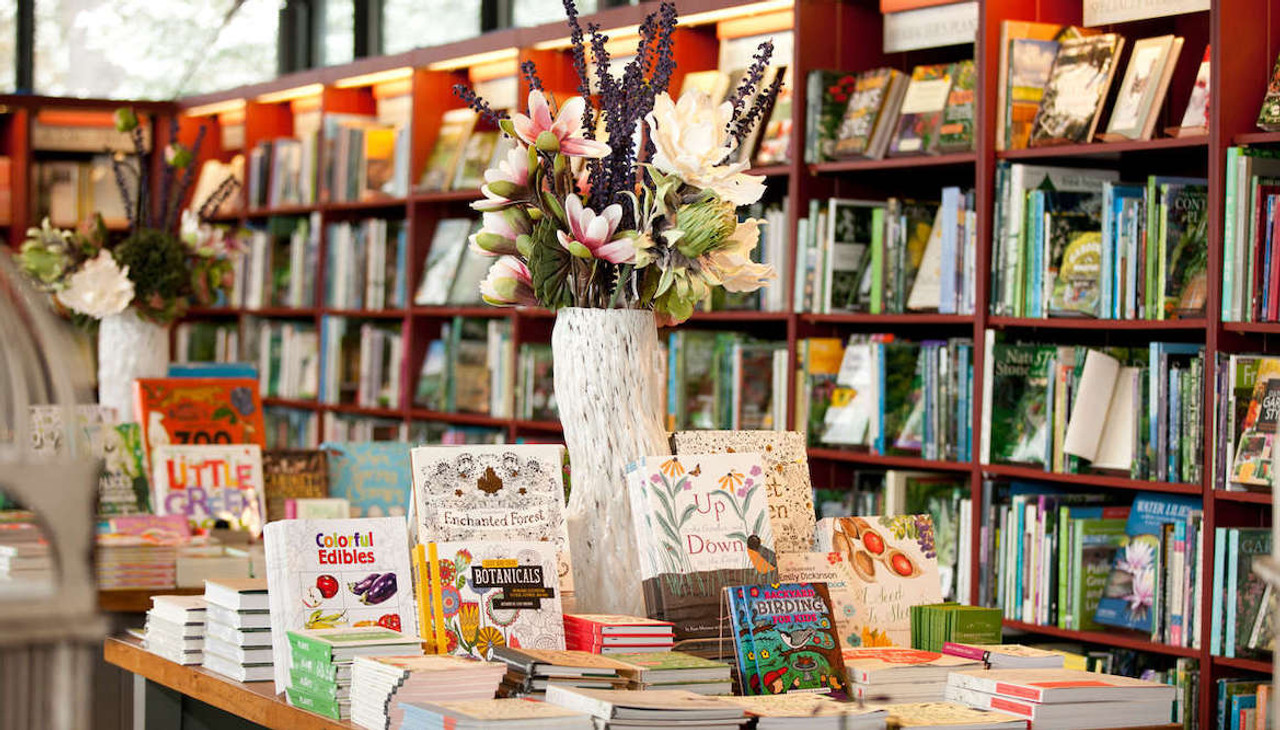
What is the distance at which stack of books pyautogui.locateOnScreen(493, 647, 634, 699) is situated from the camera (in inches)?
77.7

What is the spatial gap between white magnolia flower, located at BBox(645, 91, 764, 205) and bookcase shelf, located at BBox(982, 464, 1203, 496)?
1.66 meters

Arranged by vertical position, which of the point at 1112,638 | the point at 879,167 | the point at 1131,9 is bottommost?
the point at 1112,638

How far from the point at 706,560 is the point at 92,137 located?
6.21 metres

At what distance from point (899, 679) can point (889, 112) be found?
2552 mm

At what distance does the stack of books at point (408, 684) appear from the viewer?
194cm

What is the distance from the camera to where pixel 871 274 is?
4.48 meters

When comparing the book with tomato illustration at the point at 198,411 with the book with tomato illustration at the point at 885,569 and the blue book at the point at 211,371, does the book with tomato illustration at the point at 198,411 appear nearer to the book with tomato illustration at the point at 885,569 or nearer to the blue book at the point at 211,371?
the blue book at the point at 211,371

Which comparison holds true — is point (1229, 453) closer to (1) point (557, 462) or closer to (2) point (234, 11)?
(1) point (557, 462)

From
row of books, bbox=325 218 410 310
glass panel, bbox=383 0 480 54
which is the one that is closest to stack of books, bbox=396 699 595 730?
row of books, bbox=325 218 410 310

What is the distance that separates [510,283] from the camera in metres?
2.54

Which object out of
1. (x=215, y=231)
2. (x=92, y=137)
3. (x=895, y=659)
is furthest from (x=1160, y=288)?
(x=92, y=137)

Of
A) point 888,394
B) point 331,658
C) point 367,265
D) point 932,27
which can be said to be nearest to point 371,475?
point 888,394

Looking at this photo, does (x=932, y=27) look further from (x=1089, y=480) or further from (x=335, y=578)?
(x=335, y=578)

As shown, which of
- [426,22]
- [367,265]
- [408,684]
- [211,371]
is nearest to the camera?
[408,684]
